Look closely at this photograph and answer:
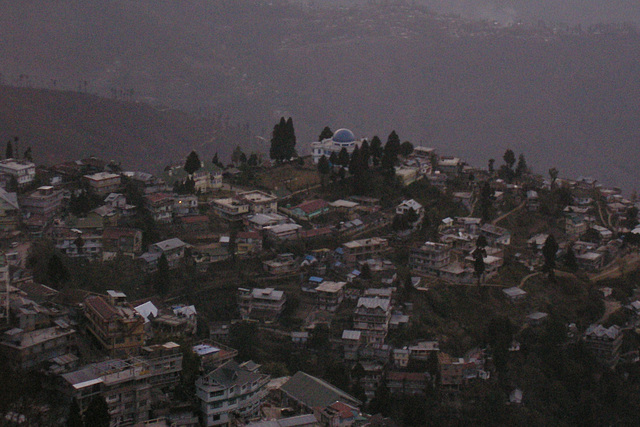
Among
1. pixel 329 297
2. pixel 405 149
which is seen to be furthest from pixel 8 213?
pixel 405 149

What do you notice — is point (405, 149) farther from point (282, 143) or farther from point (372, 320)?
point (372, 320)

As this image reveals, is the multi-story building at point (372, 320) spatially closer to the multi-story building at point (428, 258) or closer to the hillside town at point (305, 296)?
the hillside town at point (305, 296)

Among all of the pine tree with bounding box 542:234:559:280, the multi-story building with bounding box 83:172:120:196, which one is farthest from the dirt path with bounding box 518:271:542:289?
the multi-story building with bounding box 83:172:120:196

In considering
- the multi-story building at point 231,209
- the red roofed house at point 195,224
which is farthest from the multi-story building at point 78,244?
the multi-story building at point 231,209

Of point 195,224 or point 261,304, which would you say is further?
point 195,224

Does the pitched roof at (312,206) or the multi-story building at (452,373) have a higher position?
the pitched roof at (312,206)

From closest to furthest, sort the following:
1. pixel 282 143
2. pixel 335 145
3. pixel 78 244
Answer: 1. pixel 78 244
2. pixel 282 143
3. pixel 335 145

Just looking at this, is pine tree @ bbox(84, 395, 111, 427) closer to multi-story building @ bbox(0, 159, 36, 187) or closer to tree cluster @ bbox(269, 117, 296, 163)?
multi-story building @ bbox(0, 159, 36, 187)
